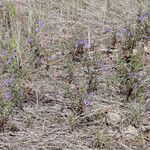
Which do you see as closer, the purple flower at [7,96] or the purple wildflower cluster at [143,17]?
the purple flower at [7,96]

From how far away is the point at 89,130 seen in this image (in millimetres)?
2744

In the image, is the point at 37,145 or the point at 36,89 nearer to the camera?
the point at 37,145

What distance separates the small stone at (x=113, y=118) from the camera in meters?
2.80

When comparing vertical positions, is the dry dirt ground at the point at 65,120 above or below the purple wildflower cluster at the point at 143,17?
below

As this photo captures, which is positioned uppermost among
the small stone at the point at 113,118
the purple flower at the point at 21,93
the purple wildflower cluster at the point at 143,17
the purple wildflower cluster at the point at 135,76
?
the purple wildflower cluster at the point at 143,17

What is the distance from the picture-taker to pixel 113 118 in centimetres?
282

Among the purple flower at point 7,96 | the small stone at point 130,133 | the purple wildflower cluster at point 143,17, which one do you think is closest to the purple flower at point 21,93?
the purple flower at point 7,96

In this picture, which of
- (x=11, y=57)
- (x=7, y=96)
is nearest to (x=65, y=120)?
(x=7, y=96)

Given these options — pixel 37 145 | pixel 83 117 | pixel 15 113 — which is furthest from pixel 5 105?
pixel 83 117

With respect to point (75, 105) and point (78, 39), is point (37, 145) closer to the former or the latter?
point (75, 105)

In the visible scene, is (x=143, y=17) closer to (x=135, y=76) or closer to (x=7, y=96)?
(x=135, y=76)

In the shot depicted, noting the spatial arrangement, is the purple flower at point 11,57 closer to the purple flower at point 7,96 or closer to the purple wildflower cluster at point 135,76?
the purple flower at point 7,96

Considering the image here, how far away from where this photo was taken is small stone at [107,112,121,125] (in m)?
2.80

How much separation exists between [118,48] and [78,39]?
39 cm
